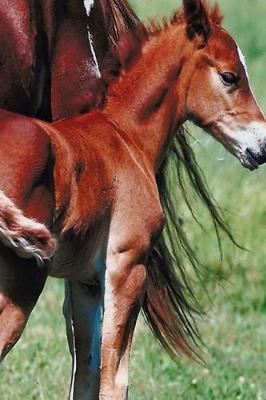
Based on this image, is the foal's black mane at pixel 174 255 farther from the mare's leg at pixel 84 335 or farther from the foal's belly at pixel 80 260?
the foal's belly at pixel 80 260

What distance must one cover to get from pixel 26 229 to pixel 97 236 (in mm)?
580

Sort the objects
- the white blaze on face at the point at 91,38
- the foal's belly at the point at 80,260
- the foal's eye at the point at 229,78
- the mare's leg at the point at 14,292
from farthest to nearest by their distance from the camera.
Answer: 1. the white blaze on face at the point at 91,38
2. the foal's eye at the point at 229,78
3. the foal's belly at the point at 80,260
4. the mare's leg at the point at 14,292

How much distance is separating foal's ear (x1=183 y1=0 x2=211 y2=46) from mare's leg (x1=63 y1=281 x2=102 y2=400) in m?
0.94

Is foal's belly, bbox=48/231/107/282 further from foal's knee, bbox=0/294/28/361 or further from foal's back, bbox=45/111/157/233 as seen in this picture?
foal's knee, bbox=0/294/28/361

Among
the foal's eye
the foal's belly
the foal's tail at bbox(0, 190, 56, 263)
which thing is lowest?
the foal's belly

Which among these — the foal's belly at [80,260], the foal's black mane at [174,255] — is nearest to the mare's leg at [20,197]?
the foal's belly at [80,260]

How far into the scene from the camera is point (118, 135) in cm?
506

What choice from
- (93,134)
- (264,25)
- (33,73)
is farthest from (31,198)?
(264,25)

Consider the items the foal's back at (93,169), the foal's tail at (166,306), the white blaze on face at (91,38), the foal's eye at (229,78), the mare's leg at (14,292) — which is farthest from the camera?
the foal's tail at (166,306)

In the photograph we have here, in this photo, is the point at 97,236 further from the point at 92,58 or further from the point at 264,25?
the point at 264,25

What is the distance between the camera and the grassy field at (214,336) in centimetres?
635

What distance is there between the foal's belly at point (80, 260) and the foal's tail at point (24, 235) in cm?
36

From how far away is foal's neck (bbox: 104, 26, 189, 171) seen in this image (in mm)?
5137

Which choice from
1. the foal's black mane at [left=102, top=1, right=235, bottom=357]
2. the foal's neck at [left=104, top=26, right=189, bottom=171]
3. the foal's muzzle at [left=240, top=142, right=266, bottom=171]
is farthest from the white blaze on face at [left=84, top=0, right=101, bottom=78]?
the foal's muzzle at [left=240, top=142, right=266, bottom=171]
